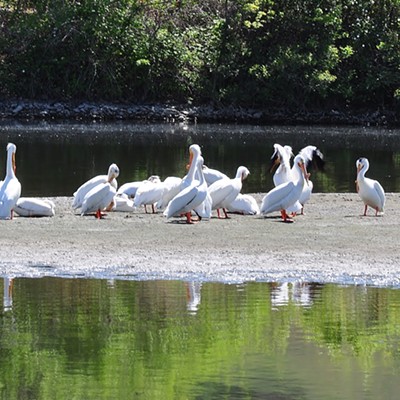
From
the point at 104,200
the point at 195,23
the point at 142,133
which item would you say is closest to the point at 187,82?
the point at 195,23

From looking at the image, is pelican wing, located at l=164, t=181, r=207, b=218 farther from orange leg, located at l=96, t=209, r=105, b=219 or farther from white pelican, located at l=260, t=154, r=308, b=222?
orange leg, located at l=96, t=209, r=105, b=219

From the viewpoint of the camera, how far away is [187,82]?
48.0 m

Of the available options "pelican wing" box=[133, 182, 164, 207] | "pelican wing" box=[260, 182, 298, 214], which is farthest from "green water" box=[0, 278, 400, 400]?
"pelican wing" box=[133, 182, 164, 207]

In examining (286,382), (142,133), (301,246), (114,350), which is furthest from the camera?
(142,133)

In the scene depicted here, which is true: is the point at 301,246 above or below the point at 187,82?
below

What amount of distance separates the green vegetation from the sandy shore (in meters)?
29.8

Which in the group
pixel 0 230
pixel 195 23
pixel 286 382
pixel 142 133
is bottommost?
pixel 286 382

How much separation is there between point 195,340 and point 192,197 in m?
5.86

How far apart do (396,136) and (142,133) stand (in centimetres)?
815

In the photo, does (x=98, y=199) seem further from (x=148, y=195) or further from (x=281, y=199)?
(x=281, y=199)

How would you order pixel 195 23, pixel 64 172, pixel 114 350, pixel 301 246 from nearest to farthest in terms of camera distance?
pixel 114 350
pixel 301 246
pixel 64 172
pixel 195 23

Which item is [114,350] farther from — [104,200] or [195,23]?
[195,23]

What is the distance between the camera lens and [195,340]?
10602 mm

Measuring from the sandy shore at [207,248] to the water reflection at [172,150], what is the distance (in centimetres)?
728
